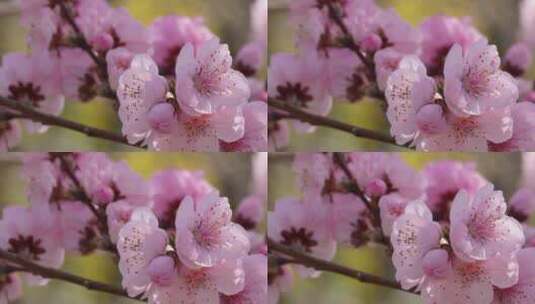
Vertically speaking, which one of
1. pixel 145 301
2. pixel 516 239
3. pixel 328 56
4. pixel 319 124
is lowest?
pixel 145 301

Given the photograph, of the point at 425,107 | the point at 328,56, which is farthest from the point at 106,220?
the point at 425,107

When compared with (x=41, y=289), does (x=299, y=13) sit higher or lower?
higher

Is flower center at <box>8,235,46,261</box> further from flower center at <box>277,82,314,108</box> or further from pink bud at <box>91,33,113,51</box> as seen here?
flower center at <box>277,82,314,108</box>

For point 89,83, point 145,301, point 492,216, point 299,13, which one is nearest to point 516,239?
point 492,216

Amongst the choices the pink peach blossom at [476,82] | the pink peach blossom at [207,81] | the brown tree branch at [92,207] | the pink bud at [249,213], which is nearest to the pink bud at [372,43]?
the pink peach blossom at [476,82]

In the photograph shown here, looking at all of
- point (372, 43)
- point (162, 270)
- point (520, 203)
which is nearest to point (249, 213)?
point (162, 270)

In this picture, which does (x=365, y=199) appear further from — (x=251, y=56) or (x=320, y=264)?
(x=251, y=56)

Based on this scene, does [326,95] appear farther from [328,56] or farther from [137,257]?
[137,257]
